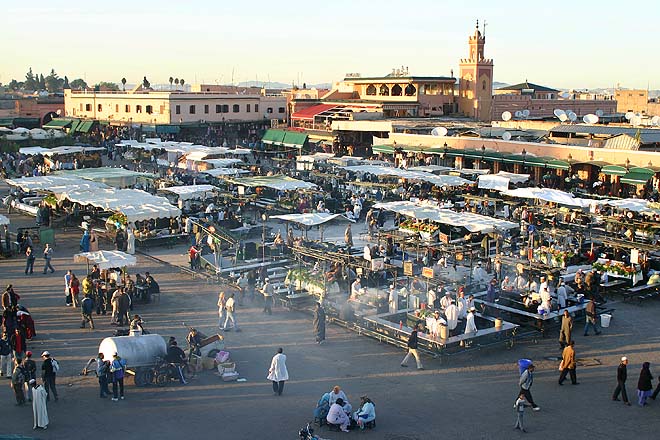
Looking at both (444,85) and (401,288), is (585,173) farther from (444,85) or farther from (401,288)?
(444,85)

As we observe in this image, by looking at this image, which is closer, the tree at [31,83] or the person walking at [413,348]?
the person walking at [413,348]

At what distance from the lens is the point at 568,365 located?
1420cm

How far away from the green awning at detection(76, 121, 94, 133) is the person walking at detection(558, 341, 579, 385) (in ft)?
185

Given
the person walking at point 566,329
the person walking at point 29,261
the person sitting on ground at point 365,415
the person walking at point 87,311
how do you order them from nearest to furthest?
the person sitting on ground at point 365,415, the person walking at point 566,329, the person walking at point 87,311, the person walking at point 29,261

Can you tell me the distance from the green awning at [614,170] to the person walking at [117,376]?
89.6 feet

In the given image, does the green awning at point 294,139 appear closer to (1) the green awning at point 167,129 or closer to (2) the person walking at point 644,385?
(1) the green awning at point 167,129

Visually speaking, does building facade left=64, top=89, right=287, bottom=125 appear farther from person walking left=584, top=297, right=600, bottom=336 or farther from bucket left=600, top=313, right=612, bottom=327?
person walking left=584, top=297, right=600, bottom=336

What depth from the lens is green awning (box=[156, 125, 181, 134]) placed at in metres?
60.6

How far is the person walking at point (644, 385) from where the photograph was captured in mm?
13305

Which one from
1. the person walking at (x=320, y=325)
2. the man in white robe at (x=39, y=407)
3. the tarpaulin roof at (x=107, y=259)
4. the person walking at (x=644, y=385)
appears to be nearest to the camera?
the man in white robe at (x=39, y=407)

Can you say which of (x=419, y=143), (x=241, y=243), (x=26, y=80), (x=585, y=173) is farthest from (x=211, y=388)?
(x=26, y=80)

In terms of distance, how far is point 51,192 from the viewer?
3112cm

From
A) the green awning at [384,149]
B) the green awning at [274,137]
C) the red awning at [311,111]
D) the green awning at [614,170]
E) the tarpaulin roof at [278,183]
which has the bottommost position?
the tarpaulin roof at [278,183]

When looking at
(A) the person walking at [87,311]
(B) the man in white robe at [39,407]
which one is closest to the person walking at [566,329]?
(B) the man in white robe at [39,407]
